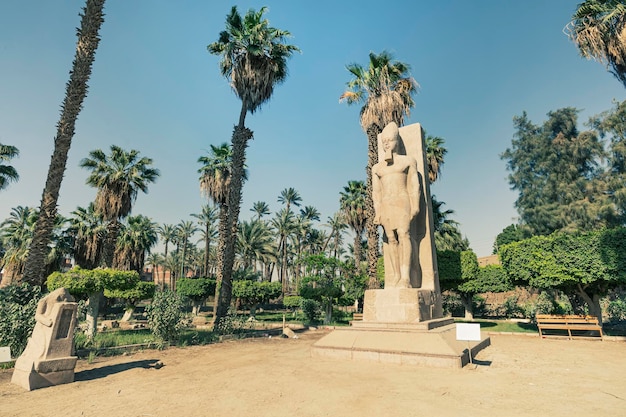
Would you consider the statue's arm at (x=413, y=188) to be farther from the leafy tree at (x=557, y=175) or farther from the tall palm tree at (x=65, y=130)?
the leafy tree at (x=557, y=175)

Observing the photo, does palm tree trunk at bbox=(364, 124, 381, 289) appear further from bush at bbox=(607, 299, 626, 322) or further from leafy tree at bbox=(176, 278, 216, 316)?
bush at bbox=(607, 299, 626, 322)

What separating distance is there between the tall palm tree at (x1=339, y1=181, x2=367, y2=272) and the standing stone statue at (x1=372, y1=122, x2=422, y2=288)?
2287 cm

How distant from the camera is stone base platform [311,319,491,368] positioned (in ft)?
19.8

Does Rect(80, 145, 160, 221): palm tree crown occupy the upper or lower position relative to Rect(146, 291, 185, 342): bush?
upper

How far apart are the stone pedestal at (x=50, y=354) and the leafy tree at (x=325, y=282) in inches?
563

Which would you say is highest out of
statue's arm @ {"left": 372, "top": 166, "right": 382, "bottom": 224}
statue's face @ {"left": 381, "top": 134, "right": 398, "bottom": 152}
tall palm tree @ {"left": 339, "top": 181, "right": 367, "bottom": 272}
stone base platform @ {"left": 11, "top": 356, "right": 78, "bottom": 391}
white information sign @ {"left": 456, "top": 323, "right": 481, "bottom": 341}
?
tall palm tree @ {"left": 339, "top": 181, "right": 367, "bottom": 272}

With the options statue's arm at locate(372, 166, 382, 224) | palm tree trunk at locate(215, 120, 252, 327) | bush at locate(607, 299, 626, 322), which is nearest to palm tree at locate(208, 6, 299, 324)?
palm tree trunk at locate(215, 120, 252, 327)

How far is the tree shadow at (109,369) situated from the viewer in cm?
611

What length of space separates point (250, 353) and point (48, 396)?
14.5 feet

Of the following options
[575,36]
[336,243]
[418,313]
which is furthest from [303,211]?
[418,313]

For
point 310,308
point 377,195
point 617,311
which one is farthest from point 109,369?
point 617,311

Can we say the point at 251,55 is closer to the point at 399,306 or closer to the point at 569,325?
the point at 399,306

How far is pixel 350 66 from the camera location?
18938mm

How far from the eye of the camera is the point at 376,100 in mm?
17812
